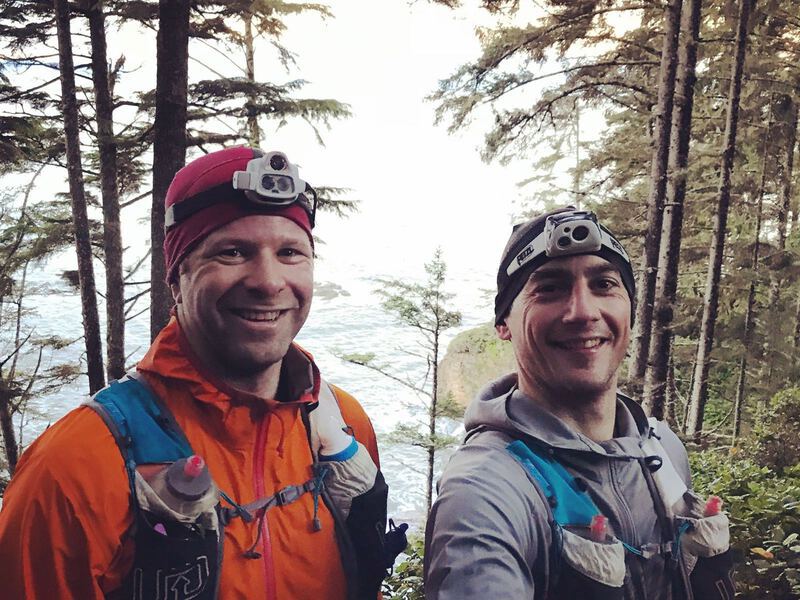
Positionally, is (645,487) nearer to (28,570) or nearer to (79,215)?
(28,570)

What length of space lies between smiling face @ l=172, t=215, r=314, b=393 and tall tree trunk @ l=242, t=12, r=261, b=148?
17.8 ft

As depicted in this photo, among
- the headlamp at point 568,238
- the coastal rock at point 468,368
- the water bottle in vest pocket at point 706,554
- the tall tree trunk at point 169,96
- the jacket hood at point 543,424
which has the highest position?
the tall tree trunk at point 169,96

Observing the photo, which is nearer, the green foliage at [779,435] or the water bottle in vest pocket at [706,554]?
the water bottle in vest pocket at [706,554]

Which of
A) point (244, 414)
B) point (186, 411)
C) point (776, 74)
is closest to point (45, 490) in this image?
point (186, 411)

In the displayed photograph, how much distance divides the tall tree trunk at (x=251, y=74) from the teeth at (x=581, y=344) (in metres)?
5.88

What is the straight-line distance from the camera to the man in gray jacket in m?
1.78

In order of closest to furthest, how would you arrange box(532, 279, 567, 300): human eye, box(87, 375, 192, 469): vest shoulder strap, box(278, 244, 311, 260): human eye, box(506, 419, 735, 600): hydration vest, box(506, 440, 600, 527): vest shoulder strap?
box(87, 375, 192, 469): vest shoulder strap
box(506, 419, 735, 600): hydration vest
box(506, 440, 600, 527): vest shoulder strap
box(278, 244, 311, 260): human eye
box(532, 279, 567, 300): human eye

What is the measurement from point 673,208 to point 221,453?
722 cm

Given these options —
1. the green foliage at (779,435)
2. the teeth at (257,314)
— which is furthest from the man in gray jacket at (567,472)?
the green foliage at (779,435)

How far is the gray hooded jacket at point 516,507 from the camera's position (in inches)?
67.5

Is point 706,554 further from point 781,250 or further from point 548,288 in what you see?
point 781,250

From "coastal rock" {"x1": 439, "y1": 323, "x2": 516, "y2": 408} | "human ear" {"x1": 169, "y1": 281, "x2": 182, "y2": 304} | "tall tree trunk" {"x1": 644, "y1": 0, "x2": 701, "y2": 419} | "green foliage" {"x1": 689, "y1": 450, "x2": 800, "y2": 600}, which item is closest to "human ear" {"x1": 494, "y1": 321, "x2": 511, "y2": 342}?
"human ear" {"x1": 169, "y1": 281, "x2": 182, "y2": 304}

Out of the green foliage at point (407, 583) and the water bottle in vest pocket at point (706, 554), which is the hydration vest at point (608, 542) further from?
the green foliage at point (407, 583)

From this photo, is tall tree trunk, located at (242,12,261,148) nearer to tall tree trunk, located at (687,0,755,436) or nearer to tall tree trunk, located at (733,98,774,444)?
tall tree trunk, located at (687,0,755,436)
